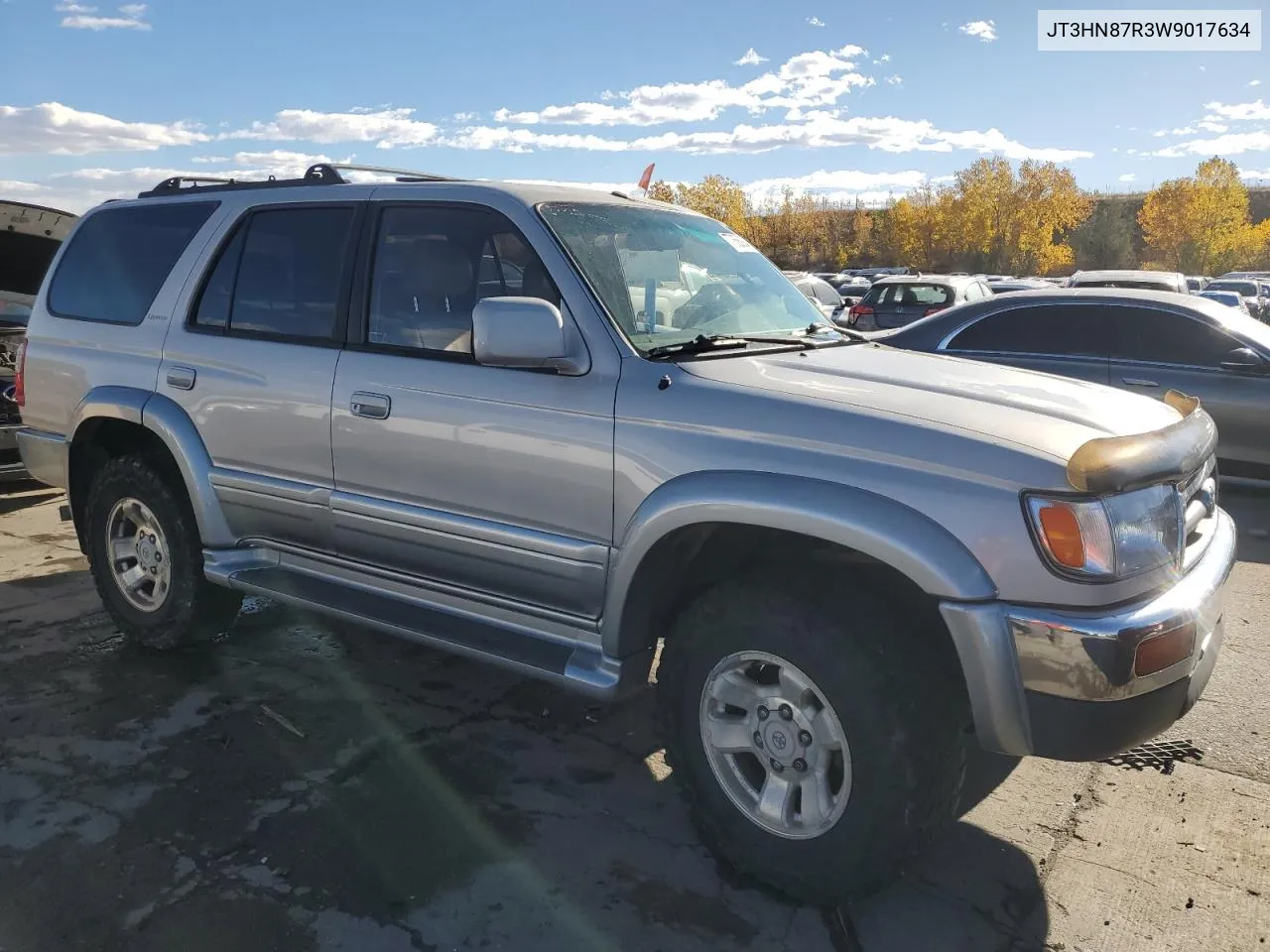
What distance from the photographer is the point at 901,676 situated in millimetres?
2463

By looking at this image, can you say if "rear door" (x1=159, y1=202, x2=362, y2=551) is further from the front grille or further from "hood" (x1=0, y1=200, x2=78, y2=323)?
"hood" (x1=0, y1=200, x2=78, y2=323)

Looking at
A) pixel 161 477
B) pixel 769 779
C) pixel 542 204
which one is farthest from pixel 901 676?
pixel 161 477

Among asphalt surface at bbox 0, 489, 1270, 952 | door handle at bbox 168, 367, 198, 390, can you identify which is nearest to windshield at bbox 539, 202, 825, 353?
asphalt surface at bbox 0, 489, 1270, 952

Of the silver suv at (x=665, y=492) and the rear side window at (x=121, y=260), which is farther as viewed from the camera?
the rear side window at (x=121, y=260)

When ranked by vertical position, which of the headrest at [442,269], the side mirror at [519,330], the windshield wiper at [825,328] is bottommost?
the windshield wiper at [825,328]

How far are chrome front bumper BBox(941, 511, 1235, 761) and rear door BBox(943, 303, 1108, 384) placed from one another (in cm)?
523

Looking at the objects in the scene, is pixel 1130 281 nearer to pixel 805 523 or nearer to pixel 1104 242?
pixel 805 523

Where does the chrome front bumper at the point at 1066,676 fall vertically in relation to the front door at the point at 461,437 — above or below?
below

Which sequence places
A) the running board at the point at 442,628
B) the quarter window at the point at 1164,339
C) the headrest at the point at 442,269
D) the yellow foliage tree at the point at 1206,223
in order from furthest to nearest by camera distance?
1. the yellow foliage tree at the point at 1206,223
2. the quarter window at the point at 1164,339
3. the headrest at the point at 442,269
4. the running board at the point at 442,628

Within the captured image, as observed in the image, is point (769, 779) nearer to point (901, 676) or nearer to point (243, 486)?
point (901, 676)

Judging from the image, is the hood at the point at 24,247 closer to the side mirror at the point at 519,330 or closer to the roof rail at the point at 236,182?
the roof rail at the point at 236,182

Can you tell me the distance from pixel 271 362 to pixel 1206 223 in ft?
243

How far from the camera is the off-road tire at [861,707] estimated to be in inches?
96.7

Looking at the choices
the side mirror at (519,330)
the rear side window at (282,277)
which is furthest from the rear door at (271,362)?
the side mirror at (519,330)
